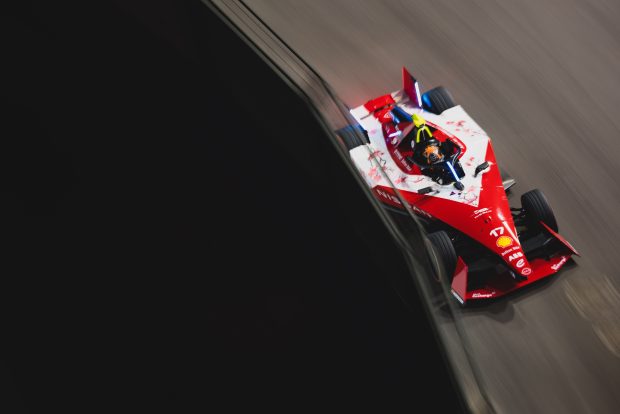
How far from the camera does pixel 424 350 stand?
4523 mm

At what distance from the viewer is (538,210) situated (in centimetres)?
540

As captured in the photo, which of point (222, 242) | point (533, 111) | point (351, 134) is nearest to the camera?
point (351, 134)

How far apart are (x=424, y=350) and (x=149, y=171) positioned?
289 centimetres

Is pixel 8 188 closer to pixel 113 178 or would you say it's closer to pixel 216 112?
pixel 113 178

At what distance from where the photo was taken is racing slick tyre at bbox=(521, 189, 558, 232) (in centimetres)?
539

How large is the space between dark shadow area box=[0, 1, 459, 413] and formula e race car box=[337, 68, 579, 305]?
71cm

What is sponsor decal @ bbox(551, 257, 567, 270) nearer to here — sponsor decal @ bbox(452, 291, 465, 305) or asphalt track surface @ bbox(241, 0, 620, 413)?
asphalt track surface @ bbox(241, 0, 620, 413)

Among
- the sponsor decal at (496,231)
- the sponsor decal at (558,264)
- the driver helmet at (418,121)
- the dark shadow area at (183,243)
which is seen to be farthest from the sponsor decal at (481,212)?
the dark shadow area at (183,243)

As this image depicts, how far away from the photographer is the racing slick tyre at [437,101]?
6402 mm

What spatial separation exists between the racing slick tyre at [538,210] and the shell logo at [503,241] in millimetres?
414

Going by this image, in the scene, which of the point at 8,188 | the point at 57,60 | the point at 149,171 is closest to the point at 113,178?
the point at 149,171

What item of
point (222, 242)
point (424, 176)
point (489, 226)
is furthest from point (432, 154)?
point (222, 242)

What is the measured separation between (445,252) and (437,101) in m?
1.95

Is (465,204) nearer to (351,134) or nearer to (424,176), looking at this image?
(424,176)
